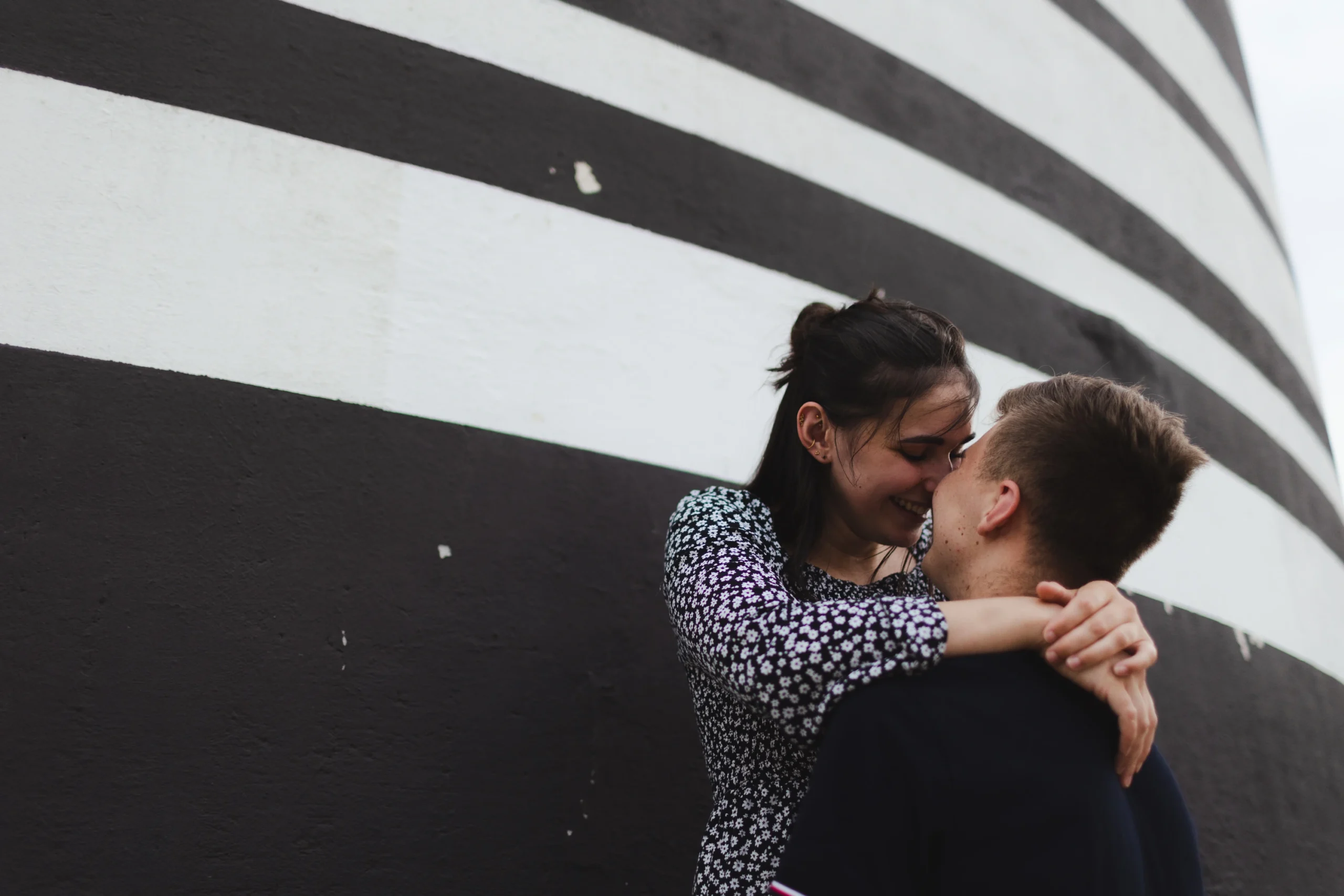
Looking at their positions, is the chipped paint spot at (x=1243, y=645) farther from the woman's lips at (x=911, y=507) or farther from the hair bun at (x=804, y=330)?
the hair bun at (x=804, y=330)

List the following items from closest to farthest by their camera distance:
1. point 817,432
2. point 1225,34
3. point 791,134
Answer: point 817,432, point 791,134, point 1225,34

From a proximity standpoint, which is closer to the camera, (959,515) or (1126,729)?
(1126,729)

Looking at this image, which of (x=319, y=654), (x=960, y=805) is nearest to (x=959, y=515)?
(x=960, y=805)

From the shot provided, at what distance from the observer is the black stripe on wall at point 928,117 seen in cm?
424

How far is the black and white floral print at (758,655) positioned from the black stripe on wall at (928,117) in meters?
2.53

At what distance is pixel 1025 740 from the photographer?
5.43ft

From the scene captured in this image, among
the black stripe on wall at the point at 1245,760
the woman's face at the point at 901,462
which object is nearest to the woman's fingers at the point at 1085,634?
the woman's face at the point at 901,462

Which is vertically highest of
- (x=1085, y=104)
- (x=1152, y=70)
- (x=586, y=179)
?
(x=1152, y=70)

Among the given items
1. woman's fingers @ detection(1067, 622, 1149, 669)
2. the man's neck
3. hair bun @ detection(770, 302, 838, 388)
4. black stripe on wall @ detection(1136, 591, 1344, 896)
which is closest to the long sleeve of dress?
the man's neck

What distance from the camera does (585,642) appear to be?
3107mm

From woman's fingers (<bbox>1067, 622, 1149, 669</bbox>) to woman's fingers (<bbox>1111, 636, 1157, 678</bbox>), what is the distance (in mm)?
22

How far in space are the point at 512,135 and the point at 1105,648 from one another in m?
2.68

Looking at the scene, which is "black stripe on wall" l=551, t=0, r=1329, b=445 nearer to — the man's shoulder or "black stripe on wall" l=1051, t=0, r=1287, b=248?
"black stripe on wall" l=1051, t=0, r=1287, b=248

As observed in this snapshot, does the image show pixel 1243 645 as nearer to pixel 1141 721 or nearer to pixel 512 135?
pixel 1141 721
